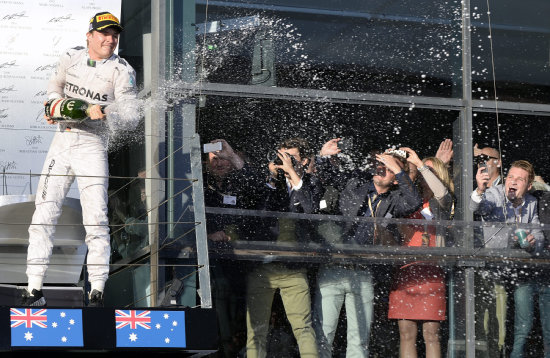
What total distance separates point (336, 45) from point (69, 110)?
2.10 m

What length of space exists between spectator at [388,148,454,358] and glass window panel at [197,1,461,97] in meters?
0.61

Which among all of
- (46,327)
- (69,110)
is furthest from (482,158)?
(46,327)

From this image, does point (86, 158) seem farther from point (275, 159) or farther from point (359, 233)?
point (359, 233)

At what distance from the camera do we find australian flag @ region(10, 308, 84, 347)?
5199 millimetres

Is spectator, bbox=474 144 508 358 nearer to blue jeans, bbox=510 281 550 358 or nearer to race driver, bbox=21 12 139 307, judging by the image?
blue jeans, bbox=510 281 550 358

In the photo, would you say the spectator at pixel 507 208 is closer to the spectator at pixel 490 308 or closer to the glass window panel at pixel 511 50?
the spectator at pixel 490 308

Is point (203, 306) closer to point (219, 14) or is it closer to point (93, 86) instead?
point (93, 86)

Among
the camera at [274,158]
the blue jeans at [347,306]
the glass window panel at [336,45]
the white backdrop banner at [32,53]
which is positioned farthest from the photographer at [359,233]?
the white backdrop banner at [32,53]

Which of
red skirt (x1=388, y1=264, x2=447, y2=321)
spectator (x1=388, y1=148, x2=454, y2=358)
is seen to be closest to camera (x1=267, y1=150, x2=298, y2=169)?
spectator (x1=388, y1=148, x2=454, y2=358)

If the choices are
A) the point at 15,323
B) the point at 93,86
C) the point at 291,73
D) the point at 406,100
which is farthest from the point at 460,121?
the point at 15,323

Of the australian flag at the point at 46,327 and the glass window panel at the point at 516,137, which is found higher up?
the glass window panel at the point at 516,137

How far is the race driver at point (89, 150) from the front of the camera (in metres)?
5.96

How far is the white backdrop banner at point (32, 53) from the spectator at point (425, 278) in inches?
89.0

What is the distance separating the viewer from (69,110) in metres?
6.12
